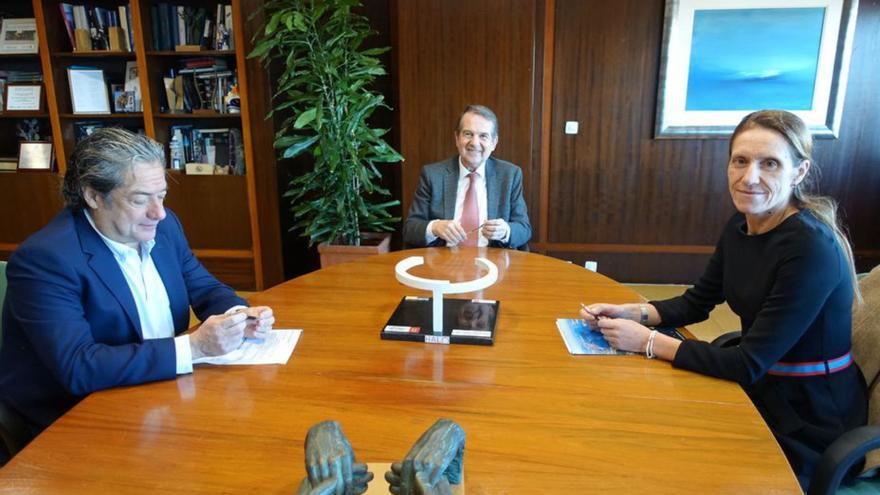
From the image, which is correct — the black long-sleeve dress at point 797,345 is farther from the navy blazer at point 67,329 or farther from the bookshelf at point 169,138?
the bookshelf at point 169,138

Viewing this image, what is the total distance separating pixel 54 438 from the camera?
96cm

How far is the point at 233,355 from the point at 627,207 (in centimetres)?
313

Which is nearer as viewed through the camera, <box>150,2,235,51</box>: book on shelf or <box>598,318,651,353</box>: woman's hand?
<box>598,318,651,353</box>: woman's hand

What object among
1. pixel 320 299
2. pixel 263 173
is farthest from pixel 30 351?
pixel 263 173

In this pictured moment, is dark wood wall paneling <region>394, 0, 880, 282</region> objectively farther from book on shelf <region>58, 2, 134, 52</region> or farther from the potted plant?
book on shelf <region>58, 2, 134, 52</region>

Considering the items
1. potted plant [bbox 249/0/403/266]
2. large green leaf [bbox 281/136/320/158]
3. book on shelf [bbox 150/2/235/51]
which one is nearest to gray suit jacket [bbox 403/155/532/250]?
potted plant [bbox 249/0/403/266]

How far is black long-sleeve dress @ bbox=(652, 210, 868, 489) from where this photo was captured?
3.93 ft

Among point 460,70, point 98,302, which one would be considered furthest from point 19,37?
point 98,302

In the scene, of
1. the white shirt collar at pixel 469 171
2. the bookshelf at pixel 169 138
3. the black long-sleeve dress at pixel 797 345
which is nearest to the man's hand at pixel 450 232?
the white shirt collar at pixel 469 171

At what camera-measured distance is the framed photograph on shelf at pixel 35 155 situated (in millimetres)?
3844

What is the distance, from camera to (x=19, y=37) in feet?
12.1

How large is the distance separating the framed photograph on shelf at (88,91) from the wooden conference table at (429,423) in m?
3.16

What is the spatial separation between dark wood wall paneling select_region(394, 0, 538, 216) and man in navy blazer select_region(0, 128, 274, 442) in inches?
90.4

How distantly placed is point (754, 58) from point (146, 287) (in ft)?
12.0
